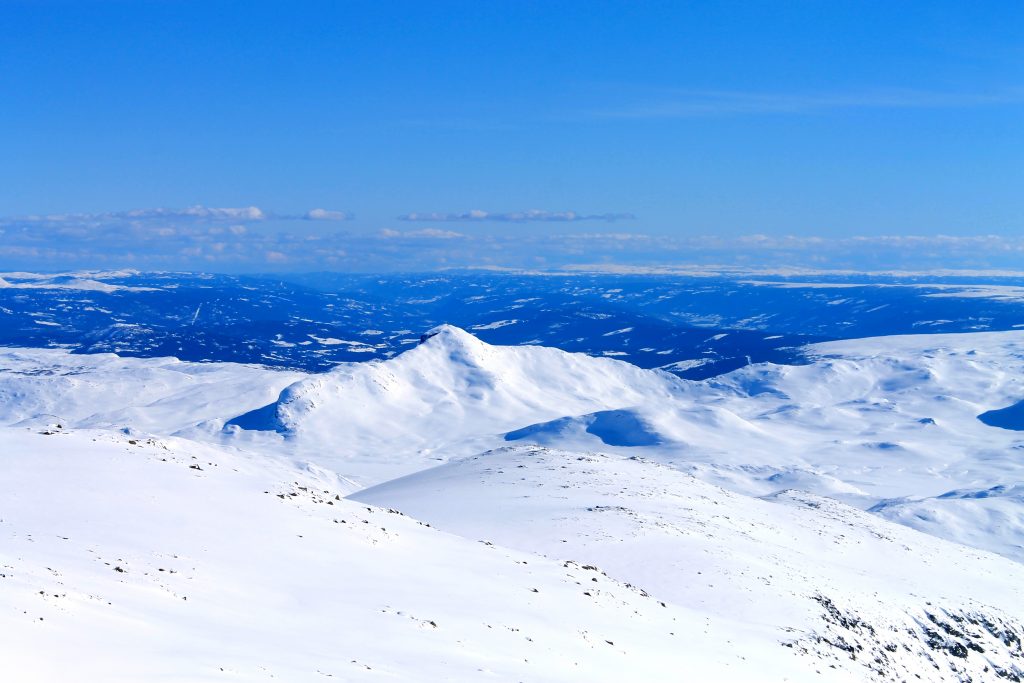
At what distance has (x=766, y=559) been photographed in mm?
45125

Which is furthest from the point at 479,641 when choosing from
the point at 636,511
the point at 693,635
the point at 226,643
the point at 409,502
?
the point at 409,502

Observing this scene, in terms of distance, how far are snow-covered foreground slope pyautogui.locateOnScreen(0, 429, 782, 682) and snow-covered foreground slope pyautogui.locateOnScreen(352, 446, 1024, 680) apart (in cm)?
419

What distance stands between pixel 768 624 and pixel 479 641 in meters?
14.6

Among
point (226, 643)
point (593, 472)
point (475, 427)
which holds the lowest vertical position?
point (475, 427)

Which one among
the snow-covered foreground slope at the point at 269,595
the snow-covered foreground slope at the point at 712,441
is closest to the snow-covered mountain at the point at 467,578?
the snow-covered foreground slope at the point at 269,595

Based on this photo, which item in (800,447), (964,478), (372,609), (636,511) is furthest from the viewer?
(800,447)

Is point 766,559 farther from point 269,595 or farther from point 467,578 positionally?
point 269,595

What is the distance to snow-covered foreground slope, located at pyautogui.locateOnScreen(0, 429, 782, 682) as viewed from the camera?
19438 mm

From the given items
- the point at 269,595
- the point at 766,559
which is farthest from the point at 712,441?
the point at 269,595

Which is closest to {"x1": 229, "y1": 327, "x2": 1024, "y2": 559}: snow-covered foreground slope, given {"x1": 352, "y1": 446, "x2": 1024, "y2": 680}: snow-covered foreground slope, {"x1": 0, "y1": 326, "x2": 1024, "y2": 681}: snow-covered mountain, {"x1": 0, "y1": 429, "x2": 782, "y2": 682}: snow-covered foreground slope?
{"x1": 352, "y1": 446, "x2": 1024, "y2": 680}: snow-covered foreground slope

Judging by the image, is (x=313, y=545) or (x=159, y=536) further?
(x=313, y=545)

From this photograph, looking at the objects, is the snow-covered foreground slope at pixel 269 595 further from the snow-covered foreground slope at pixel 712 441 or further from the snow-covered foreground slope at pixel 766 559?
the snow-covered foreground slope at pixel 712 441

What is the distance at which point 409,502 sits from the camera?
57188 millimetres

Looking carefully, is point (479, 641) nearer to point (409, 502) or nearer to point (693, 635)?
point (693, 635)
